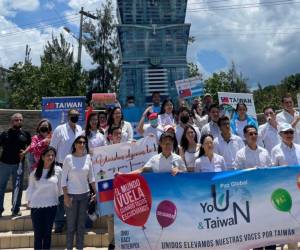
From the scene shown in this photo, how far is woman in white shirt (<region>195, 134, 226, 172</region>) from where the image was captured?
17.9ft

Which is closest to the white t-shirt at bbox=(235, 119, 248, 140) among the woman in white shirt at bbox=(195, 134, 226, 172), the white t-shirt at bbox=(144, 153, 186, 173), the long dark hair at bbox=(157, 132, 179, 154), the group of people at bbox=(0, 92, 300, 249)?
the group of people at bbox=(0, 92, 300, 249)

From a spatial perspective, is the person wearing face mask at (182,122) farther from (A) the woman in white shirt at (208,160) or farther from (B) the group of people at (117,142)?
(A) the woman in white shirt at (208,160)

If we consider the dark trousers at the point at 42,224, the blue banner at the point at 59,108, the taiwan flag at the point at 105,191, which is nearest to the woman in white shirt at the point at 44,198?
the dark trousers at the point at 42,224

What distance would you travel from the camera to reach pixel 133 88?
14320 mm

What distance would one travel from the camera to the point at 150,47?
14.7 meters

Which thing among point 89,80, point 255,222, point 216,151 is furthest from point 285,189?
point 89,80

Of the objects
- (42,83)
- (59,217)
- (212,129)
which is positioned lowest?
(59,217)

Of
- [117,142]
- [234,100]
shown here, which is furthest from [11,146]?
[234,100]

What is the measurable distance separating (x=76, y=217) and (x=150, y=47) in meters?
9.83

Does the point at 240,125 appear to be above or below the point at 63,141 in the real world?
above

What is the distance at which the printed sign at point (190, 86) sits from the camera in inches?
413

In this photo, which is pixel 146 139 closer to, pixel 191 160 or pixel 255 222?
pixel 191 160

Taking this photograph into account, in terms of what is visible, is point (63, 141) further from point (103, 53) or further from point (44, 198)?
point (103, 53)

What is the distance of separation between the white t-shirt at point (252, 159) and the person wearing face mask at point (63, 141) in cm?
260
